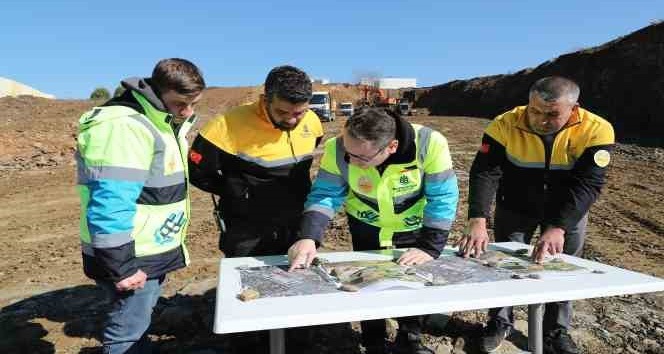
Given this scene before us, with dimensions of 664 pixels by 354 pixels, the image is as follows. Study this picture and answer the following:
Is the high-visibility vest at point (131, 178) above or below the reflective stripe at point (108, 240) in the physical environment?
above

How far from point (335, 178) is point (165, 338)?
5.82 feet

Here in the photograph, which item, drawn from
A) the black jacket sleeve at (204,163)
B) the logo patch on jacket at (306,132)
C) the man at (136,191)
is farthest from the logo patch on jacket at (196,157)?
the logo patch on jacket at (306,132)

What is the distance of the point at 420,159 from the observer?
8.21 feet

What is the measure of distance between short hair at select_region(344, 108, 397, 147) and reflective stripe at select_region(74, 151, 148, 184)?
0.91m

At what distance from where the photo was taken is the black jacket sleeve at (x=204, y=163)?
8.79 feet

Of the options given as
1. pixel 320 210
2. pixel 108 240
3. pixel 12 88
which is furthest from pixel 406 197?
pixel 12 88

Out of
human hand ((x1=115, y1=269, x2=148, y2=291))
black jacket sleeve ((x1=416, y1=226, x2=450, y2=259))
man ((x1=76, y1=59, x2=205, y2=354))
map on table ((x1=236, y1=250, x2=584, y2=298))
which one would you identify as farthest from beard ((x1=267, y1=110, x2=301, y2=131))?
human hand ((x1=115, y1=269, x2=148, y2=291))

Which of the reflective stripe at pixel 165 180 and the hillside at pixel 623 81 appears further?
the hillside at pixel 623 81

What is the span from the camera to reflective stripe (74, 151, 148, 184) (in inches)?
78.8

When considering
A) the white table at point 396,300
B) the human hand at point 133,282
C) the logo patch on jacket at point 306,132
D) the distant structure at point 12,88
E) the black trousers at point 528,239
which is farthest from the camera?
the distant structure at point 12,88

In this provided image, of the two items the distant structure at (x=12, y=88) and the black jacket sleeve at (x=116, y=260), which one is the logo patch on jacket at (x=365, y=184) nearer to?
the black jacket sleeve at (x=116, y=260)

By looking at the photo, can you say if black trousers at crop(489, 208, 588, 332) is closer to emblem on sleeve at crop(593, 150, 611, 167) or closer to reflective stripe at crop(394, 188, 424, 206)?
emblem on sleeve at crop(593, 150, 611, 167)

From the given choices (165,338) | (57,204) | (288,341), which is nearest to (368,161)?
(288,341)

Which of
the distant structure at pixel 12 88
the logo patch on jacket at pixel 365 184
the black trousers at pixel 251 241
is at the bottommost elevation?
the black trousers at pixel 251 241
